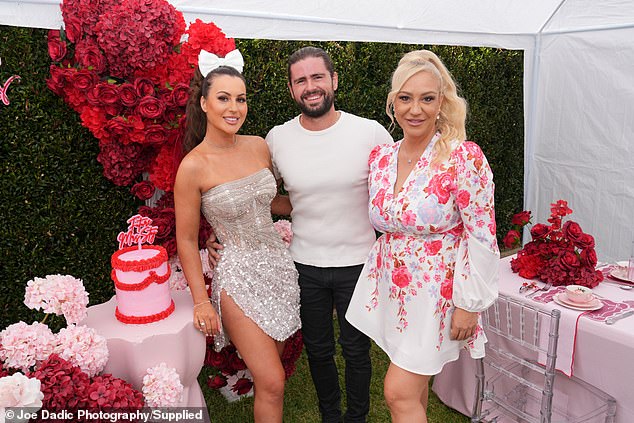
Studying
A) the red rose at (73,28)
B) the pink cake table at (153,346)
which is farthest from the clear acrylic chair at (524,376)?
the red rose at (73,28)

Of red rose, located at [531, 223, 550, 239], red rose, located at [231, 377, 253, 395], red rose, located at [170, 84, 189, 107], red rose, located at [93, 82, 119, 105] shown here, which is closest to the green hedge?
red rose, located at [93, 82, 119, 105]

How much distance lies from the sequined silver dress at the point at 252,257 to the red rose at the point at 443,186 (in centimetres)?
90

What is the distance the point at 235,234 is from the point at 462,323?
47.1 inches

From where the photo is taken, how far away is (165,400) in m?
2.21

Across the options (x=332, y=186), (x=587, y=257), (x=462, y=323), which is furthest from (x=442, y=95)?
(x=587, y=257)

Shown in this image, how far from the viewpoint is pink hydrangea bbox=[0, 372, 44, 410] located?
1.77m

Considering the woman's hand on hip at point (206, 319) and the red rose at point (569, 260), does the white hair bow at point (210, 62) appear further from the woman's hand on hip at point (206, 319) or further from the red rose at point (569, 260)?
the red rose at point (569, 260)

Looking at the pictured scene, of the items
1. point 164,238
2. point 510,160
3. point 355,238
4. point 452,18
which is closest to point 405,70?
point 355,238

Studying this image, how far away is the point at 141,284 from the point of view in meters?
2.40

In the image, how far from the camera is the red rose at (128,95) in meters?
2.65

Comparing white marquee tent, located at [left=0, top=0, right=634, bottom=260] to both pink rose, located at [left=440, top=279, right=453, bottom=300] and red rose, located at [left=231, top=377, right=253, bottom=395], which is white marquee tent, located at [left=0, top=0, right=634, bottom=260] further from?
red rose, located at [left=231, top=377, right=253, bottom=395]

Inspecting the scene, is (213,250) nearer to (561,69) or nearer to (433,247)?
(433,247)

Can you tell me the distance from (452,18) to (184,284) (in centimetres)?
291

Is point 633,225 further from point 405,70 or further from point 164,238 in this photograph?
point 164,238
